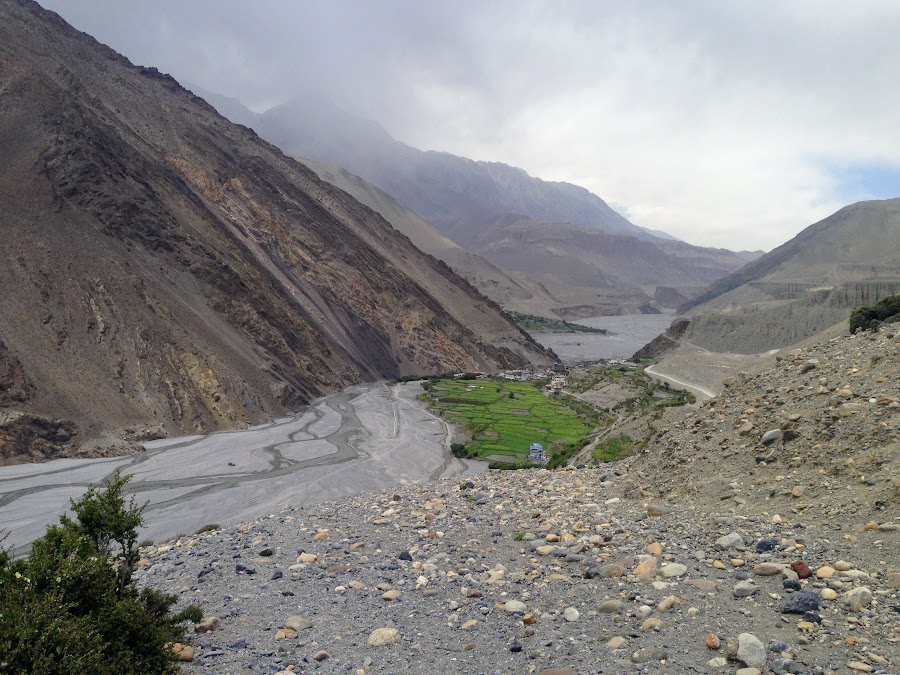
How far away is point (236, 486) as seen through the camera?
30.6 m

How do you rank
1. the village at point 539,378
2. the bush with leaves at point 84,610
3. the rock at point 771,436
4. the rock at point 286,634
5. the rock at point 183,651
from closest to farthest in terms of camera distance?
1. the bush with leaves at point 84,610
2. the rock at point 183,651
3. the rock at point 286,634
4. the rock at point 771,436
5. the village at point 539,378

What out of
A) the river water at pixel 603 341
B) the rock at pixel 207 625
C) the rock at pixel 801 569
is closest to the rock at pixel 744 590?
the rock at pixel 801 569

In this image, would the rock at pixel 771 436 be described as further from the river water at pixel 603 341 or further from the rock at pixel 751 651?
the river water at pixel 603 341

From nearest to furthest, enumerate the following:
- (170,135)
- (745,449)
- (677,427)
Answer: (745,449) < (677,427) < (170,135)

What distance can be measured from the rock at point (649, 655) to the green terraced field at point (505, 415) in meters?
31.0

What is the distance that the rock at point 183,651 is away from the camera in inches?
296

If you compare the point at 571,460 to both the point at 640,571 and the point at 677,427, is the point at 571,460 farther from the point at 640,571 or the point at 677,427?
the point at 640,571

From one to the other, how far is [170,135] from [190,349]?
152ft

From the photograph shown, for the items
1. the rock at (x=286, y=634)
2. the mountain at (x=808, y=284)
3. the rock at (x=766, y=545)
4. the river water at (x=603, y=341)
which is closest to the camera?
the rock at (x=766, y=545)

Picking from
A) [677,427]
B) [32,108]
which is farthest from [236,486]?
[32,108]

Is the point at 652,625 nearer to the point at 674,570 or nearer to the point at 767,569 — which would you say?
the point at 674,570

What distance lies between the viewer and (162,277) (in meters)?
51.0

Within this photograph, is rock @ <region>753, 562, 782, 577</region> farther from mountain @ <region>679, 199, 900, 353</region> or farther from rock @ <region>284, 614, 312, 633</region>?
mountain @ <region>679, 199, 900, 353</region>

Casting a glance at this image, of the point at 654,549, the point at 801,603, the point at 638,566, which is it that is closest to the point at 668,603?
the point at 638,566
